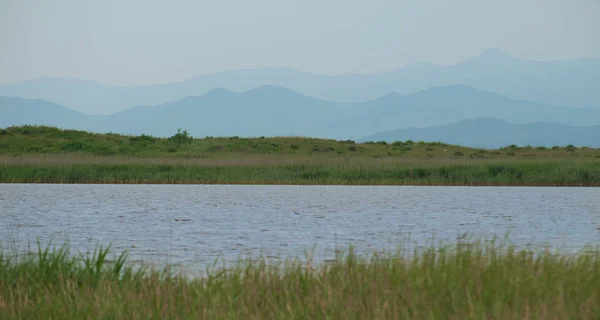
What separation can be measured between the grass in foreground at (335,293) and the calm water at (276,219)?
226 centimetres

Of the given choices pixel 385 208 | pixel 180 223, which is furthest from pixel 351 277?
pixel 385 208

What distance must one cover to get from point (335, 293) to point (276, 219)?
1699 centimetres

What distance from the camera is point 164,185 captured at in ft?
166

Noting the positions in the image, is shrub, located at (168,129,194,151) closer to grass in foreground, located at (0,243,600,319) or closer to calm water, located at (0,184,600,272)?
calm water, located at (0,184,600,272)

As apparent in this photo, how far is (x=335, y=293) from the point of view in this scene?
10000mm

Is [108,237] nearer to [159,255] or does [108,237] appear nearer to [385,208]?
[159,255]

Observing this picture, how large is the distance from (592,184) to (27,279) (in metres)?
40.9

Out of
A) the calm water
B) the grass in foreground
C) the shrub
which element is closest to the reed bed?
the calm water

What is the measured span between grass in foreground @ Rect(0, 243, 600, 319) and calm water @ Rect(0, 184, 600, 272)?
7.42ft

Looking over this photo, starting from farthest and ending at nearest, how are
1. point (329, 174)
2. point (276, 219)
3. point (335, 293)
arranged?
point (329, 174)
point (276, 219)
point (335, 293)

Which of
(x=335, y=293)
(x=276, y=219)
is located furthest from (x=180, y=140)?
(x=335, y=293)

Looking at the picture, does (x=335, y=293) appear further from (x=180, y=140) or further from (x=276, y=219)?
(x=180, y=140)

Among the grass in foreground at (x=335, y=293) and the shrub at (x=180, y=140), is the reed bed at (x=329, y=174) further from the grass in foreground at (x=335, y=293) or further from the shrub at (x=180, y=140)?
the grass in foreground at (x=335, y=293)

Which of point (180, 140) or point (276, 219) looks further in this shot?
point (180, 140)
